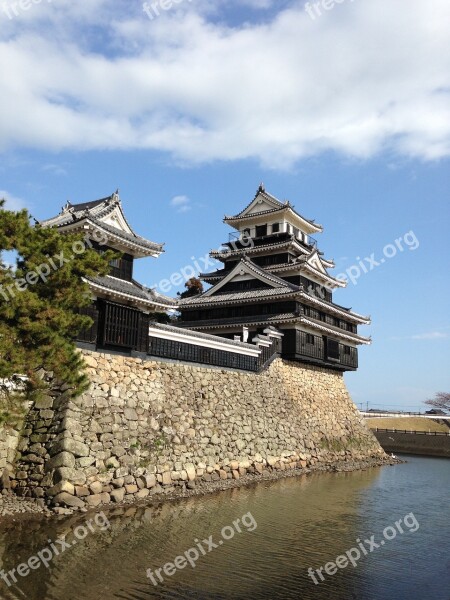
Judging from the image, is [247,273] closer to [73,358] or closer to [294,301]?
[294,301]

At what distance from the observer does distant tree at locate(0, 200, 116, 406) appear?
12.8m

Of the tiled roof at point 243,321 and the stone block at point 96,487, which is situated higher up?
the tiled roof at point 243,321

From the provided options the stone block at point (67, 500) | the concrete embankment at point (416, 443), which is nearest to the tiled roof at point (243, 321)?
the stone block at point (67, 500)

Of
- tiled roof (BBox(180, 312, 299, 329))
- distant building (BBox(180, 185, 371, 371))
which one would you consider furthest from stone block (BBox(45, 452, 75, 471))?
tiled roof (BBox(180, 312, 299, 329))

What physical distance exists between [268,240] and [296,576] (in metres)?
31.1

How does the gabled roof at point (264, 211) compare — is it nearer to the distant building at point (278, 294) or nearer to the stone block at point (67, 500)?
the distant building at point (278, 294)

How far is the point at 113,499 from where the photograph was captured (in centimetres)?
1684

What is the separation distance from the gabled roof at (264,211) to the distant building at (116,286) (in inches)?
764

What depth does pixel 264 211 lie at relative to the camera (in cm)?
4128

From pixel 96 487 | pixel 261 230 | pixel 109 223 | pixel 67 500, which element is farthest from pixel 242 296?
pixel 67 500

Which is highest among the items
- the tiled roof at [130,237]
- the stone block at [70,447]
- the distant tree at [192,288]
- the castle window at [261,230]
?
the castle window at [261,230]

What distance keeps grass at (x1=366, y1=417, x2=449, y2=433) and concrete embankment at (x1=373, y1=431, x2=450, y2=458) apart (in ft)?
15.5

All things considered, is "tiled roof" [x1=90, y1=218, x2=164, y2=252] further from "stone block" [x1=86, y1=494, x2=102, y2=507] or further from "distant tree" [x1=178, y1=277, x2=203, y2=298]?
"distant tree" [x1=178, y1=277, x2=203, y2=298]

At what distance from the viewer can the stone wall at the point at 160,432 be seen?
1659cm
